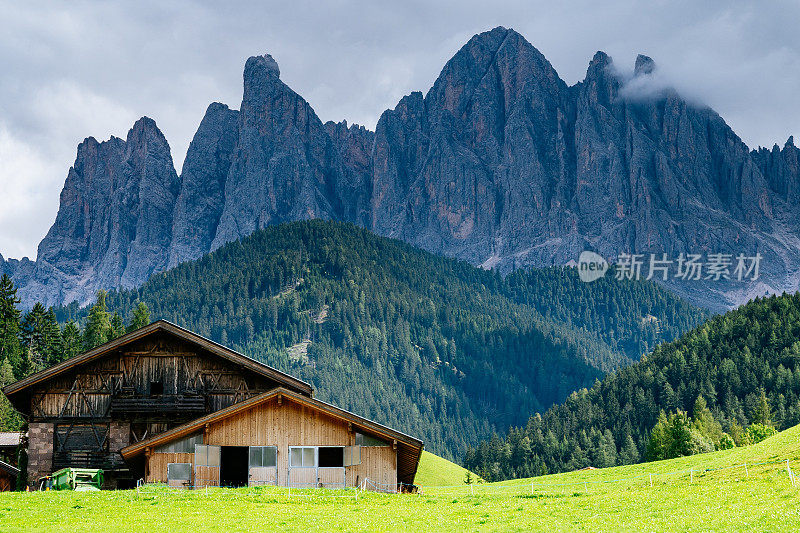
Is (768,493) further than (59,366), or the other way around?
(59,366)

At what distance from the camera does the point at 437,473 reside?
10575 cm

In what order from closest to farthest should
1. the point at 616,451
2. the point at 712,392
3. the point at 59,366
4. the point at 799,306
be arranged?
the point at 59,366, the point at 616,451, the point at 712,392, the point at 799,306

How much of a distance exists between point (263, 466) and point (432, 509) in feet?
45.5

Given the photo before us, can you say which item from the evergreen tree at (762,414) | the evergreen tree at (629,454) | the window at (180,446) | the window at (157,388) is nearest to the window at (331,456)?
the window at (180,446)

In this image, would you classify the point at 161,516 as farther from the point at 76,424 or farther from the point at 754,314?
the point at 754,314

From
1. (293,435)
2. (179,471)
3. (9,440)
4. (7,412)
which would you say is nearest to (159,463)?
(179,471)

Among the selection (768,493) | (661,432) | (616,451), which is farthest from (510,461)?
(768,493)

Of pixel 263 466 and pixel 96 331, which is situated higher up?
pixel 96 331

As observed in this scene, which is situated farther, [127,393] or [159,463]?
[127,393]

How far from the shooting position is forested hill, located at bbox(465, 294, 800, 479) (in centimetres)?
16588

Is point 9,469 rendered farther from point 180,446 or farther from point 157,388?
point 180,446

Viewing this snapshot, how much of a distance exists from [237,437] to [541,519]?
19851mm

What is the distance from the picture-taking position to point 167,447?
1773 inches

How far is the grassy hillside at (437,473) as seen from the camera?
329 feet
